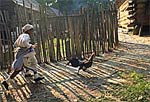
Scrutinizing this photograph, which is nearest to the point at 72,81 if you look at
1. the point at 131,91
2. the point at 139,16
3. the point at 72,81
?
the point at 72,81

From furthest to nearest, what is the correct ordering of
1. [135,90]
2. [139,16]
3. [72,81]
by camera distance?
[139,16] < [72,81] < [135,90]

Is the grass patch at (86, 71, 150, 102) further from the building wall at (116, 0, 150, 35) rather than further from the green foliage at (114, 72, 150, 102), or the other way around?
the building wall at (116, 0, 150, 35)

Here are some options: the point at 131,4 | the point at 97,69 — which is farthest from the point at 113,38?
the point at 131,4

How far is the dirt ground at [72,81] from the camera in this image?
20.9 ft

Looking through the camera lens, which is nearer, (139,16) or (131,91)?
(131,91)

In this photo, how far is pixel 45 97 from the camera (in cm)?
640

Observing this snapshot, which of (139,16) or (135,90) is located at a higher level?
(139,16)

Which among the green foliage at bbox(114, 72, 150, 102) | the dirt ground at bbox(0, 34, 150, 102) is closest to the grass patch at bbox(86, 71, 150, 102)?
the green foliage at bbox(114, 72, 150, 102)

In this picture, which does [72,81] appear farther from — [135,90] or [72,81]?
[135,90]

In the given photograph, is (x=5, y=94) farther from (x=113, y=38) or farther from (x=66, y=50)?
(x=113, y=38)

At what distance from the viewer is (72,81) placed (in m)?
7.49

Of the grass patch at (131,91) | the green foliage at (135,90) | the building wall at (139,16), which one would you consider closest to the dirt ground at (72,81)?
the grass patch at (131,91)

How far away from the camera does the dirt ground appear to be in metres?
6.38

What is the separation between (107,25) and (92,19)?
0.93m
